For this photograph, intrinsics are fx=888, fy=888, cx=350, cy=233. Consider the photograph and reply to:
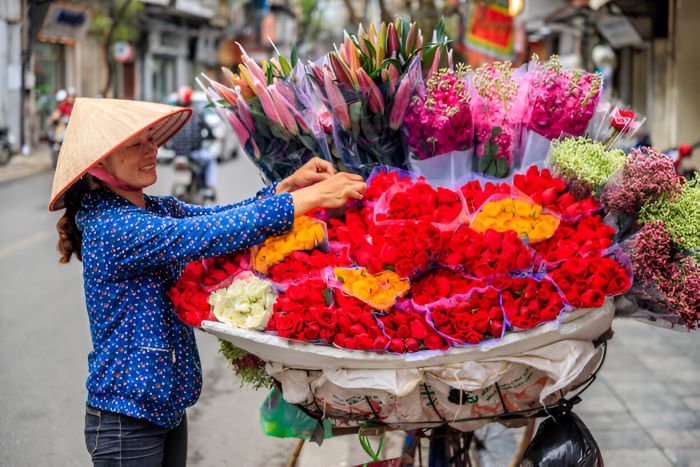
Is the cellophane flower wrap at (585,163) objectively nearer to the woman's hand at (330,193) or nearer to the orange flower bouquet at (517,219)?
the orange flower bouquet at (517,219)

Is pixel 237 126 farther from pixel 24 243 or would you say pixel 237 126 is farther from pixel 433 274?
pixel 24 243

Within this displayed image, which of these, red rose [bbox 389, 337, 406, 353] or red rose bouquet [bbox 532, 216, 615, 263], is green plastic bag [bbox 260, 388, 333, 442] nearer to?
red rose [bbox 389, 337, 406, 353]

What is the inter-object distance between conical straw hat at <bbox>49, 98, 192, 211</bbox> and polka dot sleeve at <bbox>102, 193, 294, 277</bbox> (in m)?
0.18

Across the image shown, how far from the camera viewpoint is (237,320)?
246 centimetres

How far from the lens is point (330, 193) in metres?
2.59

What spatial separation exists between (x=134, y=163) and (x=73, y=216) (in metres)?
0.27

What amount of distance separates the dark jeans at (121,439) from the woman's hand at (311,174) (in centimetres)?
86

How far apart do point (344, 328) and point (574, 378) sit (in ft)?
2.15

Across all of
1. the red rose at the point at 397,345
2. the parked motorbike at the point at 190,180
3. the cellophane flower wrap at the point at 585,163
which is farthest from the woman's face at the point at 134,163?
the parked motorbike at the point at 190,180

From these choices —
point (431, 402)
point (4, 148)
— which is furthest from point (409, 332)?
point (4, 148)

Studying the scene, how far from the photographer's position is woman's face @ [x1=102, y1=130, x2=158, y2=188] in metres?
2.56

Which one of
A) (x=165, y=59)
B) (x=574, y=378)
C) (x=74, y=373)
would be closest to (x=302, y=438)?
(x=574, y=378)

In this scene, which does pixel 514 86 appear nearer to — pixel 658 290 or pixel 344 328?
pixel 658 290

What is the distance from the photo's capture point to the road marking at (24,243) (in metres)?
10.3
